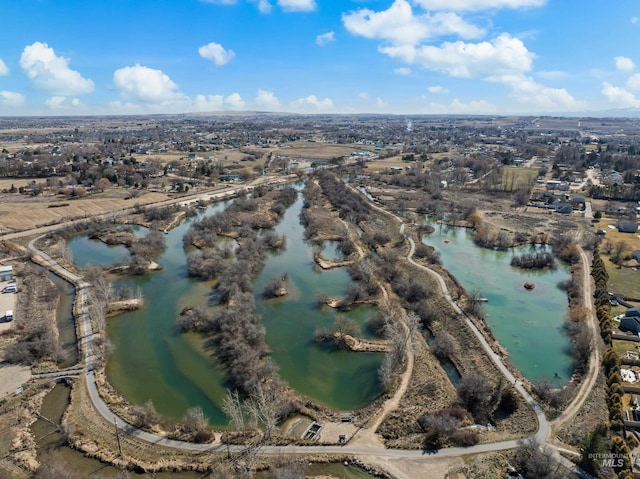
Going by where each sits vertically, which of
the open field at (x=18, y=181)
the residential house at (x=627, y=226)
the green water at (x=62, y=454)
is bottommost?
the green water at (x=62, y=454)

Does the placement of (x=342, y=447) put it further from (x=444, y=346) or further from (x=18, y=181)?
(x=18, y=181)

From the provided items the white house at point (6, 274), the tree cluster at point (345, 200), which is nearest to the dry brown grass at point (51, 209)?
the white house at point (6, 274)

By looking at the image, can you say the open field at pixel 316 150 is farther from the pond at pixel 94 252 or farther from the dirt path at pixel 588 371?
the dirt path at pixel 588 371

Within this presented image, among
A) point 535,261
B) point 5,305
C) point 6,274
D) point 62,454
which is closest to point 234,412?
point 62,454

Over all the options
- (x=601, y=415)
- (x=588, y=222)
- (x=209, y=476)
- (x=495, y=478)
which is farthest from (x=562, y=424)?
(x=588, y=222)

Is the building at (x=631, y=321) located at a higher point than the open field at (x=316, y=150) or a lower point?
lower

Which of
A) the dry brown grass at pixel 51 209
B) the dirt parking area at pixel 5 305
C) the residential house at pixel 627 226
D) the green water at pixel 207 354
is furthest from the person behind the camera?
the dry brown grass at pixel 51 209
